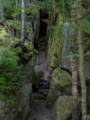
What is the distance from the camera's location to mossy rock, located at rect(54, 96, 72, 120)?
12914 millimetres

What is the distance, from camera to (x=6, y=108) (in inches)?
420

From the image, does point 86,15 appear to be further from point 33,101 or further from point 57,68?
point 33,101

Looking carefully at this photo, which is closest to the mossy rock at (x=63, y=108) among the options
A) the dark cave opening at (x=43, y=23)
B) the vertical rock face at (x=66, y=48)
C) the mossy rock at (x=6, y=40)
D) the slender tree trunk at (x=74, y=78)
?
the slender tree trunk at (x=74, y=78)

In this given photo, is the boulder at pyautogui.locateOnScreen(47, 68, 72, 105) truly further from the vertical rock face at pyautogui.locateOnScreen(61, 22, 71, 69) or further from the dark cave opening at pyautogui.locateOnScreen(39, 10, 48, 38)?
the dark cave opening at pyautogui.locateOnScreen(39, 10, 48, 38)

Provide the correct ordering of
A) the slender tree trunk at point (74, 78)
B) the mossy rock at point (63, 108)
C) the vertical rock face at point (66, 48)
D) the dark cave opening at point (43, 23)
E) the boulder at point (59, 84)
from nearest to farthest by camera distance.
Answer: the slender tree trunk at point (74, 78), the mossy rock at point (63, 108), the boulder at point (59, 84), the vertical rock face at point (66, 48), the dark cave opening at point (43, 23)

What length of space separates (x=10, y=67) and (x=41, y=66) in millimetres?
10232

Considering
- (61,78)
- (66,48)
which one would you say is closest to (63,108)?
(61,78)

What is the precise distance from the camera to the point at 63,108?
13.1m

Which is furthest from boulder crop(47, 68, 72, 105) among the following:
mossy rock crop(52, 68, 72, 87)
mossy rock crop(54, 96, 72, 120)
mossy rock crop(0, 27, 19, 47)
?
mossy rock crop(0, 27, 19, 47)

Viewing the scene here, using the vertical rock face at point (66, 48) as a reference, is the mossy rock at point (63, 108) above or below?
→ below

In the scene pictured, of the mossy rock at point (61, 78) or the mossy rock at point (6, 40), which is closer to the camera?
the mossy rock at point (6, 40)

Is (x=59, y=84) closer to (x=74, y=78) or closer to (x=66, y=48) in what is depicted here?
(x=66, y=48)

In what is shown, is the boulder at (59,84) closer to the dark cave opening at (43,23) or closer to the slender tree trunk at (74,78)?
the slender tree trunk at (74,78)

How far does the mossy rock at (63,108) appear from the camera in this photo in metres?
12.9
